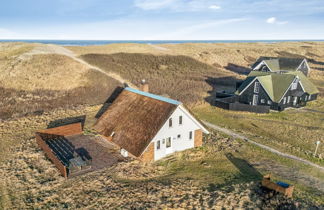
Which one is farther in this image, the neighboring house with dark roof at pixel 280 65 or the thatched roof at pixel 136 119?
the neighboring house with dark roof at pixel 280 65

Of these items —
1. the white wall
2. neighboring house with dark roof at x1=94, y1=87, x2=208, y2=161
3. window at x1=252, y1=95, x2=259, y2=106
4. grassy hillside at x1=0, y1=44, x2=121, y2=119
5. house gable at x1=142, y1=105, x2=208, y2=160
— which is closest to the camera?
neighboring house with dark roof at x1=94, y1=87, x2=208, y2=161

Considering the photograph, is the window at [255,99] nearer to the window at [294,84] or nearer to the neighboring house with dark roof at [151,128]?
the window at [294,84]

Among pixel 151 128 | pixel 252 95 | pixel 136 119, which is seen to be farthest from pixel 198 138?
pixel 252 95

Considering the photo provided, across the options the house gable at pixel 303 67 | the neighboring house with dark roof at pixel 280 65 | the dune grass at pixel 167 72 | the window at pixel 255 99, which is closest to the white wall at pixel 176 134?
the dune grass at pixel 167 72

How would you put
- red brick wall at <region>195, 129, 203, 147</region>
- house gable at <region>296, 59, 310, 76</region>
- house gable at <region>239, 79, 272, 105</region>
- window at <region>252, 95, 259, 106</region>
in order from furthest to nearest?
house gable at <region>296, 59, 310, 76</region> → window at <region>252, 95, 259, 106</region> → house gable at <region>239, 79, 272, 105</region> → red brick wall at <region>195, 129, 203, 147</region>

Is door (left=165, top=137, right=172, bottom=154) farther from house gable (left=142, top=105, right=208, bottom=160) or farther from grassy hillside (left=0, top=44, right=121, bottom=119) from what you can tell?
grassy hillside (left=0, top=44, right=121, bottom=119)

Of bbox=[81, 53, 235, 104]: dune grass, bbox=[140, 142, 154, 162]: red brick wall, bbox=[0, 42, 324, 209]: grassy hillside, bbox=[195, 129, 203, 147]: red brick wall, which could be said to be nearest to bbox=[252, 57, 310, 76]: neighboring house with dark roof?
bbox=[81, 53, 235, 104]: dune grass

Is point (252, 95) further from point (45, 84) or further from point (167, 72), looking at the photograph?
point (45, 84)

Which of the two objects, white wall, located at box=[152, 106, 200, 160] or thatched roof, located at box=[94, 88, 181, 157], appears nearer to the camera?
thatched roof, located at box=[94, 88, 181, 157]
